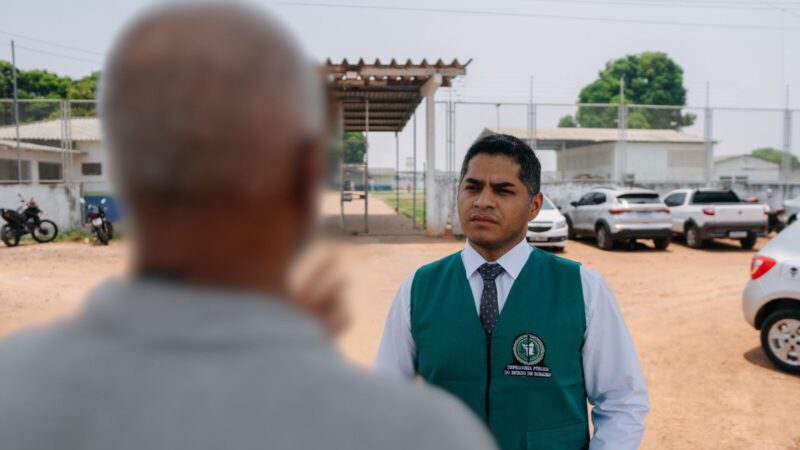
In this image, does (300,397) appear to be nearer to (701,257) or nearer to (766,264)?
(766,264)

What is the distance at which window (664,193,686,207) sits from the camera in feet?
56.5

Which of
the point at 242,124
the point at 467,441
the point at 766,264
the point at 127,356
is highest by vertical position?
the point at 242,124

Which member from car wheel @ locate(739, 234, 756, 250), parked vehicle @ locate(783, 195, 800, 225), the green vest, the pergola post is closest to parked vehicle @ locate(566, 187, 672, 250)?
car wheel @ locate(739, 234, 756, 250)

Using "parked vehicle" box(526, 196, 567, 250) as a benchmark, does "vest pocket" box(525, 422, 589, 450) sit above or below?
above

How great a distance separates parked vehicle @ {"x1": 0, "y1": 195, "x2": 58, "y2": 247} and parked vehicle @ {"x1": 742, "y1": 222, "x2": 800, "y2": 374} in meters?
16.3

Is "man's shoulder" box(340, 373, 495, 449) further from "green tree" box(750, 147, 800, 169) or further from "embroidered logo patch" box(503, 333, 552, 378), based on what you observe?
"green tree" box(750, 147, 800, 169)

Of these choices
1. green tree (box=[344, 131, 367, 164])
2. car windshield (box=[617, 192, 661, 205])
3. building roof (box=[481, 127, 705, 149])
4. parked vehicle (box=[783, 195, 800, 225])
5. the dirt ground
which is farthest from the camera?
building roof (box=[481, 127, 705, 149])

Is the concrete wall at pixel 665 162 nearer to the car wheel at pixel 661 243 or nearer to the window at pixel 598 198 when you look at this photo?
the window at pixel 598 198

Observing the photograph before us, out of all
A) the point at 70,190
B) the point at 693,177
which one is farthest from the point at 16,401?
the point at 693,177

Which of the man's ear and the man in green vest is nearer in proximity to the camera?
the man in green vest

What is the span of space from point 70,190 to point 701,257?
1710cm

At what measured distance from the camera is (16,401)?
2.18 ft

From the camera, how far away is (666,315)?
343 inches

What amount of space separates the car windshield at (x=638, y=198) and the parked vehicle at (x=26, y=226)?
14.7m
